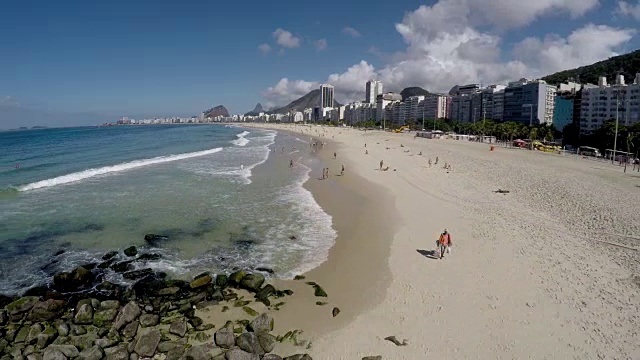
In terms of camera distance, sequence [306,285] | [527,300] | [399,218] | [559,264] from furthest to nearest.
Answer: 1. [399,218]
2. [559,264]
3. [306,285]
4. [527,300]

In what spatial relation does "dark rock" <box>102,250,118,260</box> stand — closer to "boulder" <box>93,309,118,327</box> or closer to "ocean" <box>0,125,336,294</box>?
"ocean" <box>0,125,336,294</box>

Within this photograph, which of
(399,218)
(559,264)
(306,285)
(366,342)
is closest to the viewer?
(366,342)

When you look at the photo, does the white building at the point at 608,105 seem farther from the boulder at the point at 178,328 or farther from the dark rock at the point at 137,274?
the boulder at the point at 178,328

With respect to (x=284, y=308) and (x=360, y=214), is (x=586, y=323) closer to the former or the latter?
(x=284, y=308)

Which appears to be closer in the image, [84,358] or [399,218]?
[84,358]

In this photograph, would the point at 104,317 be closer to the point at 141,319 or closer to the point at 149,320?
the point at 141,319

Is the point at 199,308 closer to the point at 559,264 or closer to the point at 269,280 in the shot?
the point at 269,280

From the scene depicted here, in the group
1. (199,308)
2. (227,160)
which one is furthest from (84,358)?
(227,160)
